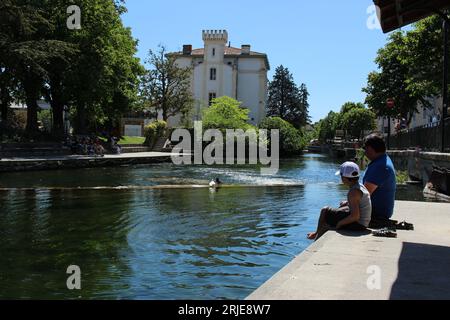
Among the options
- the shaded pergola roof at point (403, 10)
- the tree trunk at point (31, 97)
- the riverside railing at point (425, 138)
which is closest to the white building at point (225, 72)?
the tree trunk at point (31, 97)

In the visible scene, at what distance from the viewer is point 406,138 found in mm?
33250

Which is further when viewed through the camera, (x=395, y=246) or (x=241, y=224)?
(x=241, y=224)

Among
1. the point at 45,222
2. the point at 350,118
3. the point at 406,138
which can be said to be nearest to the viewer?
the point at 45,222

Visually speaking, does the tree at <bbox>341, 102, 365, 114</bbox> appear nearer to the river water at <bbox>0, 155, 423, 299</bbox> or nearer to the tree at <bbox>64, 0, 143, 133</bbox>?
the tree at <bbox>64, 0, 143, 133</bbox>

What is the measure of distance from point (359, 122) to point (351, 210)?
101229 millimetres

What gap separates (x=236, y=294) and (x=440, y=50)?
2563 centimetres

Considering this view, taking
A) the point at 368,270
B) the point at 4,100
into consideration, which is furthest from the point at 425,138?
the point at 4,100

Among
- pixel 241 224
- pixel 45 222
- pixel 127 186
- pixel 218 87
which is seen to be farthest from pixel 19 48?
pixel 218 87

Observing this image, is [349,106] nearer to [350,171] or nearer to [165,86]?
[165,86]

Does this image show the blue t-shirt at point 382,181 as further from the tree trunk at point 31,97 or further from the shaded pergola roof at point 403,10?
the tree trunk at point 31,97

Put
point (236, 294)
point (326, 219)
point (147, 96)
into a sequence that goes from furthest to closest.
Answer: point (147, 96) → point (326, 219) → point (236, 294)

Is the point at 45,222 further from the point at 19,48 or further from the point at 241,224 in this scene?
the point at 19,48

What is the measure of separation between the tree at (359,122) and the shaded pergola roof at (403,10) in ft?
318

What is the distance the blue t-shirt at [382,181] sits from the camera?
8484mm
